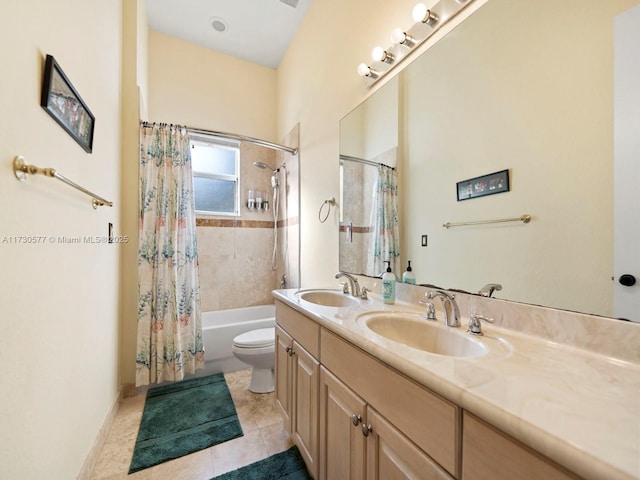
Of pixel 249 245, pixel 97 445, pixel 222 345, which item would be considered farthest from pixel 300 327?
pixel 249 245

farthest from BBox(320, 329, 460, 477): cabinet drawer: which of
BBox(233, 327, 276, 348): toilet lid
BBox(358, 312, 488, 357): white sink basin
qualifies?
BBox(233, 327, 276, 348): toilet lid

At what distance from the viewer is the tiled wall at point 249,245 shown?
285cm

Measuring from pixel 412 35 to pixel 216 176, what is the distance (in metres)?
2.45

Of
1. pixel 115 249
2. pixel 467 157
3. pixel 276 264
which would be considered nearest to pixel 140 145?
pixel 115 249

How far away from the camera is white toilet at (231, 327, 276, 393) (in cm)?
199

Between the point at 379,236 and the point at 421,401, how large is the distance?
3.36ft

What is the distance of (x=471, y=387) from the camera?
539mm

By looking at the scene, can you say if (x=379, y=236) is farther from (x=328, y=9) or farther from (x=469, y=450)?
(x=328, y=9)

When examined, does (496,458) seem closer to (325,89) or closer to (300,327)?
(300,327)

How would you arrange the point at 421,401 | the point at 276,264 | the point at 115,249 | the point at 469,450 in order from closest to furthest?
1. the point at 469,450
2. the point at 421,401
3. the point at 115,249
4. the point at 276,264

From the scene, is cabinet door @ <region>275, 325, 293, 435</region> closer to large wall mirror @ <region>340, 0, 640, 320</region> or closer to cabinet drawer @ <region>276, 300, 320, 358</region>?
cabinet drawer @ <region>276, 300, 320, 358</region>

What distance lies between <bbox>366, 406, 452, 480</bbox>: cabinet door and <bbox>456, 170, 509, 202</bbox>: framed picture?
2.95 ft

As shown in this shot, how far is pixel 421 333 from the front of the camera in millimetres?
1044

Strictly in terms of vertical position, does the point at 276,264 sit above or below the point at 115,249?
below
